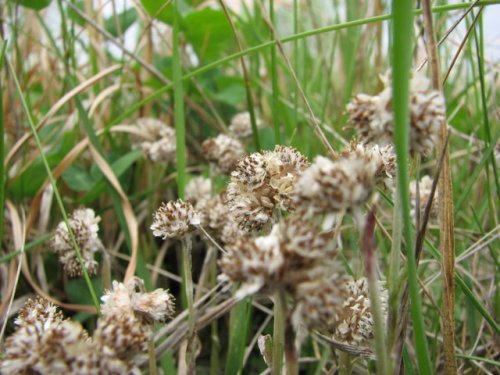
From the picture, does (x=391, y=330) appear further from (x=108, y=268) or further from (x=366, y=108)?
(x=108, y=268)

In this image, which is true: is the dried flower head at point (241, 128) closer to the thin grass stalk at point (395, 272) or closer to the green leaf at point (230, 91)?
the green leaf at point (230, 91)

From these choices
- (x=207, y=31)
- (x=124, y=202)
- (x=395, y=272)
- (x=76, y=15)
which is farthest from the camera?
(x=207, y=31)

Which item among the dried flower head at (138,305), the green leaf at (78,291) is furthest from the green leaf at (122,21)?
the dried flower head at (138,305)

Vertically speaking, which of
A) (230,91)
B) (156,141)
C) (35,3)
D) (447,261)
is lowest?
(447,261)

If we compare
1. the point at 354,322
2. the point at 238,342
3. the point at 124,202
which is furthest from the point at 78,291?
the point at 354,322

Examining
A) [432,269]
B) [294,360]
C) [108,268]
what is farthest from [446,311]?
[432,269]

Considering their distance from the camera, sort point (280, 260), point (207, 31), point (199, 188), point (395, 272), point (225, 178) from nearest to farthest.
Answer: point (280, 260), point (395, 272), point (199, 188), point (225, 178), point (207, 31)

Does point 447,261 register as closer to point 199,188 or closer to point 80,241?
point 80,241
